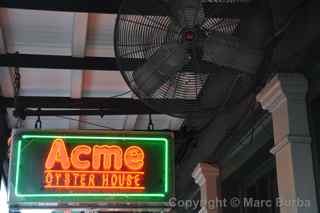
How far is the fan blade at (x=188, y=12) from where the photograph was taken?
2.47 metres

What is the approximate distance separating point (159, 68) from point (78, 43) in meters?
1.95

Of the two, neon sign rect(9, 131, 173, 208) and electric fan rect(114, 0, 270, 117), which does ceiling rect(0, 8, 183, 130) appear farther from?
electric fan rect(114, 0, 270, 117)

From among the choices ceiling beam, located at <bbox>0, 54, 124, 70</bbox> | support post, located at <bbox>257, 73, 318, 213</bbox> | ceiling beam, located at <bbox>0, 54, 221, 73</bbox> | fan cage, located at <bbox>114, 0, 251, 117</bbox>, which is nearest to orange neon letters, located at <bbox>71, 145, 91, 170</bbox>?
ceiling beam, located at <bbox>0, 54, 221, 73</bbox>

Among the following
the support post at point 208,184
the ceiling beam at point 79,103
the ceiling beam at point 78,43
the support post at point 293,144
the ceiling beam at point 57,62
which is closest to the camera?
the support post at point 293,144

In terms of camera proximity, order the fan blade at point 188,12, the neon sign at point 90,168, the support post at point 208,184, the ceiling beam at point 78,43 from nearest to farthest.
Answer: the fan blade at point 188,12 → the neon sign at point 90,168 → the ceiling beam at point 78,43 → the support post at point 208,184

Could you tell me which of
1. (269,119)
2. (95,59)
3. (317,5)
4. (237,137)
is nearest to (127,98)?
(95,59)

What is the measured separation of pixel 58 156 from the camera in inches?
148

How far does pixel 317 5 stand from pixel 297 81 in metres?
0.51

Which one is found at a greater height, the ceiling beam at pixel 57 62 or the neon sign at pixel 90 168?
the ceiling beam at pixel 57 62

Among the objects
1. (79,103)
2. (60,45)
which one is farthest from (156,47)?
(79,103)

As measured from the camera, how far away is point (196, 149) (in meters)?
5.41

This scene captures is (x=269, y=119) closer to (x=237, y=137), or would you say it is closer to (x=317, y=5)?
(x=237, y=137)

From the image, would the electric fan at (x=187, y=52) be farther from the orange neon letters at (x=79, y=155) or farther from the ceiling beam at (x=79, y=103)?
the ceiling beam at (x=79, y=103)

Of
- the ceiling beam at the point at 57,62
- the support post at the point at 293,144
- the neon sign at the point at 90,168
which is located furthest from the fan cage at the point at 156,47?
the ceiling beam at the point at 57,62
